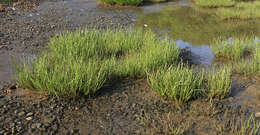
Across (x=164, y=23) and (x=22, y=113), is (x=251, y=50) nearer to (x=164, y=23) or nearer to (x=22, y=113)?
(x=164, y=23)

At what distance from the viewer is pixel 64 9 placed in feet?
41.3

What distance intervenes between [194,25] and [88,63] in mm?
6849

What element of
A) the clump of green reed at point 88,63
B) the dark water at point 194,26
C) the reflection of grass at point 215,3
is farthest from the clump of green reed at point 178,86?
the reflection of grass at point 215,3

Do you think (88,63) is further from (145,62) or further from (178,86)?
(178,86)

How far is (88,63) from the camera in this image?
5324 mm

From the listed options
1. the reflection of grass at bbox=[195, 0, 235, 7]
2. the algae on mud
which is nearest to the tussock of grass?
the algae on mud

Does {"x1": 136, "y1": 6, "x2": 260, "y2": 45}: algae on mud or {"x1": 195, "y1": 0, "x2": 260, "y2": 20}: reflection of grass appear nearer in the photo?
{"x1": 136, "y1": 6, "x2": 260, "y2": 45}: algae on mud

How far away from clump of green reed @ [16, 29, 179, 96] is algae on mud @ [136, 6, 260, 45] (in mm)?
2815

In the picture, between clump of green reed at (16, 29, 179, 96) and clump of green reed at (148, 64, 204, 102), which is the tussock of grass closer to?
clump of green reed at (148, 64, 204, 102)

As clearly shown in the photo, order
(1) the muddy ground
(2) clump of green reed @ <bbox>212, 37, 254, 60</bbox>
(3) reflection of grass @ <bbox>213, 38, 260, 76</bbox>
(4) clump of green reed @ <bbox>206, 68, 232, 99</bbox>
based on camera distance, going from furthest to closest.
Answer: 1. (2) clump of green reed @ <bbox>212, 37, 254, 60</bbox>
2. (3) reflection of grass @ <bbox>213, 38, 260, 76</bbox>
3. (4) clump of green reed @ <bbox>206, 68, 232, 99</bbox>
4. (1) the muddy ground

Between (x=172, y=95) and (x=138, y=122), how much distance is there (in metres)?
0.81

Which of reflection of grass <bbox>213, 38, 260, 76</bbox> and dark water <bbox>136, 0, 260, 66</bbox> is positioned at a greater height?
dark water <bbox>136, 0, 260, 66</bbox>

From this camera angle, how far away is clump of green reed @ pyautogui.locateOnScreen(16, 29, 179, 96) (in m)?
4.54

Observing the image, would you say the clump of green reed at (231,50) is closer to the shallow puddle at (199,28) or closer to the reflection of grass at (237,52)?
the reflection of grass at (237,52)
